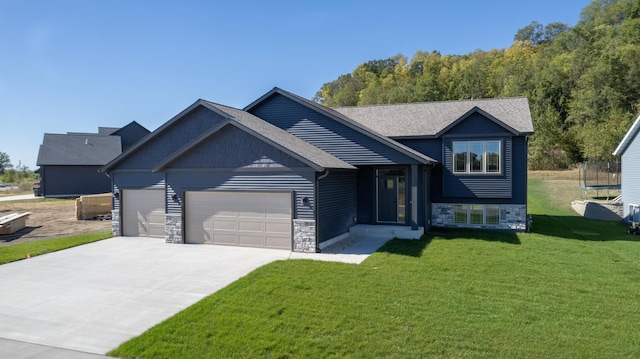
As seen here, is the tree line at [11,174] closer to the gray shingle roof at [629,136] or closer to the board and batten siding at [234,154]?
the board and batten siding at [234,154]

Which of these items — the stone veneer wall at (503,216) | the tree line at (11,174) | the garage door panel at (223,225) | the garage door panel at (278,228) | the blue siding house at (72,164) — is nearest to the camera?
the garage door panel at (278,228)

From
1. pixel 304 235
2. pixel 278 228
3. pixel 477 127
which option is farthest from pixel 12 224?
pixel 477 127

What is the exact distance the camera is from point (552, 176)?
3566cm

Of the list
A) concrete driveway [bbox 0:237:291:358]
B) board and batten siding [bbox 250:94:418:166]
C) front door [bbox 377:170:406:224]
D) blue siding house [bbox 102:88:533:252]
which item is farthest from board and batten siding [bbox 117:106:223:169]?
front door [bbox 377:170:406:224]

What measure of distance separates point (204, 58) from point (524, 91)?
44523 mm

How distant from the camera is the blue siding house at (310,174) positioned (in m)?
13.1

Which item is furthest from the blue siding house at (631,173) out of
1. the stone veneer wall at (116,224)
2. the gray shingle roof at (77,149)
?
the gray shingle roof at (77,149)

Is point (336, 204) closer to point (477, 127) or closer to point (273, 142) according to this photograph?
point (273, 142)

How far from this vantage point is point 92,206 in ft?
72.1

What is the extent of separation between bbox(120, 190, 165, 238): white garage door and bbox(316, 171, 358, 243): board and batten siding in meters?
6.83

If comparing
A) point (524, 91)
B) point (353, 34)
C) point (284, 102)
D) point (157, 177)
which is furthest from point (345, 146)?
point (524, 91)

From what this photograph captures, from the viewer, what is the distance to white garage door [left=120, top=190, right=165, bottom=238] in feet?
52.2

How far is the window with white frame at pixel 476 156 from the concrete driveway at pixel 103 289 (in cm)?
850

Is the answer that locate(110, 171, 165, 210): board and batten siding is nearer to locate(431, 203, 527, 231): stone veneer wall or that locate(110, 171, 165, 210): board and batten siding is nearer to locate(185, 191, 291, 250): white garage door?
locate(185, 191, 291, 250): white garage door
